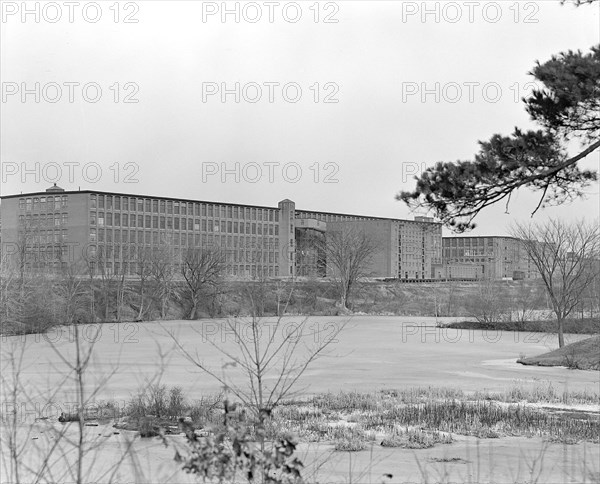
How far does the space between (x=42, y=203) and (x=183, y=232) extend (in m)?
15.9

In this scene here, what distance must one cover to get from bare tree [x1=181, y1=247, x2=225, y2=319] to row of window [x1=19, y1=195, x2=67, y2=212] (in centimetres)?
2730

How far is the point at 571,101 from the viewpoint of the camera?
10312mm

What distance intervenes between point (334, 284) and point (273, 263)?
28326 mm

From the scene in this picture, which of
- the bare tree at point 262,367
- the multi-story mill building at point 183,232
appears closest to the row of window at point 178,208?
the multi-story mill building at point 183,232

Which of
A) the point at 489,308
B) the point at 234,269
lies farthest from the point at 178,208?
the point at 489,308

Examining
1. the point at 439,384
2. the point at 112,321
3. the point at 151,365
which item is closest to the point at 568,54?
the point at 439,384

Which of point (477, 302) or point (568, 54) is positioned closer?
point (568, 54)

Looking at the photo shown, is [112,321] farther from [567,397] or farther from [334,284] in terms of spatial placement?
[567,397]

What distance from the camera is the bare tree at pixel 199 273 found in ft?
169

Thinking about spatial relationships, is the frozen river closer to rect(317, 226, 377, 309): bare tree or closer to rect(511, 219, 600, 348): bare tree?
rect(511, 219, 600, 348): bare tree

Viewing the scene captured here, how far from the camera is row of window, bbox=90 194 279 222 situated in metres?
76.6

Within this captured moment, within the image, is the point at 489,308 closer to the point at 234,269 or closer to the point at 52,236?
the point at 234,269

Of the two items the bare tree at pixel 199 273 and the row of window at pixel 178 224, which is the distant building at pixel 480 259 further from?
the bare tree at pixel 199 273

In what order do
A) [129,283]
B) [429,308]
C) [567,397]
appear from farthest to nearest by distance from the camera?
[429,308], [129,283], [567,397]
